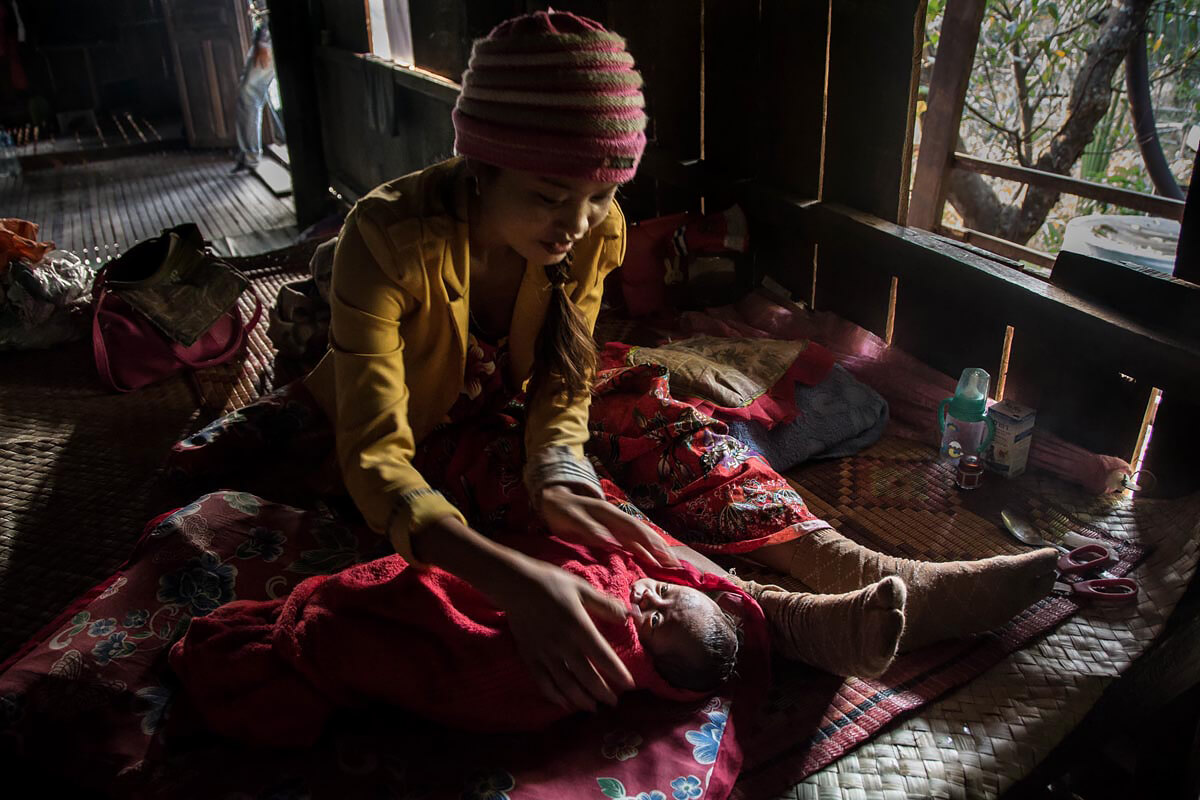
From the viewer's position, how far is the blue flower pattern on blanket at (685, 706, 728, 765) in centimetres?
141

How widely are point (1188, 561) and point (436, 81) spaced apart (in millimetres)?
3791

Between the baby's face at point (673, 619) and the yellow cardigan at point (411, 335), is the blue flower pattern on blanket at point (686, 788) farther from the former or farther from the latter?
the yellow cardigan at point (411, 335)

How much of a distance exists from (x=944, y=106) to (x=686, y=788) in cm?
298

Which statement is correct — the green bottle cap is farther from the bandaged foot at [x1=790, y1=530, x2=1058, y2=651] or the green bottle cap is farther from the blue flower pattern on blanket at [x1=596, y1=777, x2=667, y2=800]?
the blue flower pattern on blanket at [x1=596, y1=777, x2=667, y2=800]

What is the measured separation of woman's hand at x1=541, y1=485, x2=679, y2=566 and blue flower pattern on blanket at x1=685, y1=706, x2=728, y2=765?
27cm

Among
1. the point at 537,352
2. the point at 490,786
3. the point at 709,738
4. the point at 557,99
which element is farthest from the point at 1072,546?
the point at 557,99

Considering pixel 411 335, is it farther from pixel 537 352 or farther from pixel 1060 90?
pixel 1060 90

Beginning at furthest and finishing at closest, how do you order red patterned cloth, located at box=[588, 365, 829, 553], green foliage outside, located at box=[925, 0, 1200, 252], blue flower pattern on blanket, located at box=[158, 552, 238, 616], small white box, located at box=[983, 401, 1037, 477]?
green foliage outside, located at box=[925, 0, 1200, 252]
small white box, located at box=[983, 401, 1037, 477]
red patterned cloth, located at box=[588, 365, 829, 553]
blue flower pattern on blanket, located at box=[158, 552, 238, 616]

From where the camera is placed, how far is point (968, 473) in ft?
7.30

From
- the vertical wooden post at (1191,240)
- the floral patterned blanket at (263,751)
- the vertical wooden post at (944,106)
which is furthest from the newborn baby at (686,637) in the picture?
the vertical wooden post at (944,106)

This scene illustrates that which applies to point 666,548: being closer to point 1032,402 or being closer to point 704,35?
point 1032,402

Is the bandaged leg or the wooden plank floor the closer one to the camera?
→ the bandaged leg

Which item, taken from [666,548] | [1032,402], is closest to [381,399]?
[666,548]

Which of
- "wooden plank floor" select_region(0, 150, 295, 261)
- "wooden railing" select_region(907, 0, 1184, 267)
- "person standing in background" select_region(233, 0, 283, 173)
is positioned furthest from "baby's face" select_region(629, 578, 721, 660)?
"person standing in background" select_region(233, 0, 283, 173)
